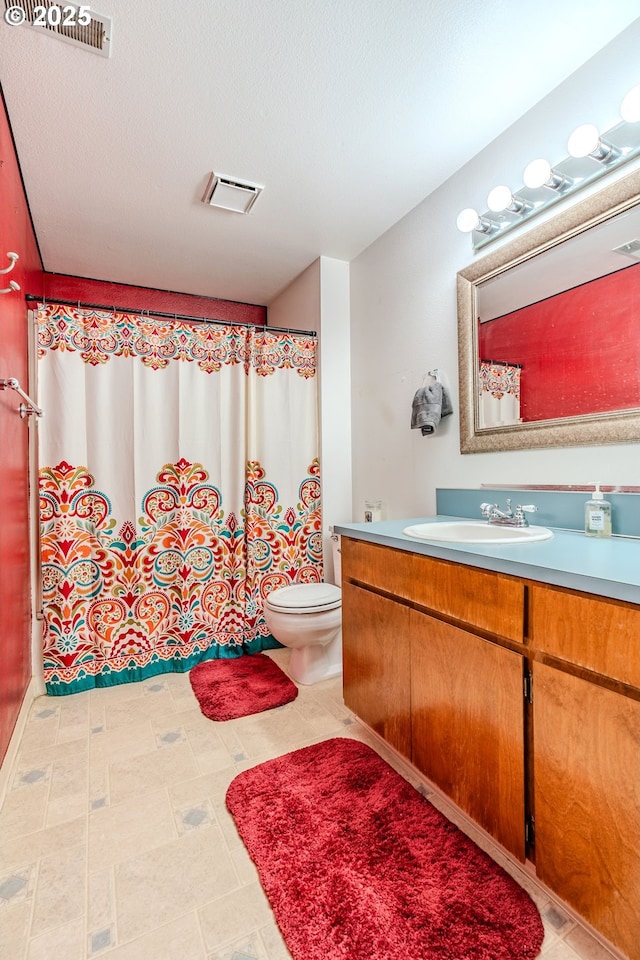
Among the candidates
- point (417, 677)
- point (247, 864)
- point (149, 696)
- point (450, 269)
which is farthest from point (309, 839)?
point (450, 269)

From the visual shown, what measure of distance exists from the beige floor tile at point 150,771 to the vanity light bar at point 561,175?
2.25 m

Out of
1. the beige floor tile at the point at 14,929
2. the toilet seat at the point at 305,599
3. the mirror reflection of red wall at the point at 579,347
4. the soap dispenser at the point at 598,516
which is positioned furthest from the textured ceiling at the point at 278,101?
the beige floor tile at the point at 14,929

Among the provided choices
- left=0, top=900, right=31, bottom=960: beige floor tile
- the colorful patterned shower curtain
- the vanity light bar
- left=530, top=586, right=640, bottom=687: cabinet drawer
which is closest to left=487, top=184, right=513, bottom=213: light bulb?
the vanity light bar

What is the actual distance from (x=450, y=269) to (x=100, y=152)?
150cm

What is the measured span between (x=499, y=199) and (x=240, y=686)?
2.32 meters

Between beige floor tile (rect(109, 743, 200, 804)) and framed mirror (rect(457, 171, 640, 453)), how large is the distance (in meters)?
1.60

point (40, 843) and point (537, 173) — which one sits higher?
point (537, 173)

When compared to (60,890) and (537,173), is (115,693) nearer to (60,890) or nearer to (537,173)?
(60,890)

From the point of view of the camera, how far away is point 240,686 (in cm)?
216

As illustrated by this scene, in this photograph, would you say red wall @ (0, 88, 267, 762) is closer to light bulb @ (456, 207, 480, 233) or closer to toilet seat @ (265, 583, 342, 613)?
toilet seat @ (265, 583, 342, 613)

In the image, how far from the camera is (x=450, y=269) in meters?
1.99

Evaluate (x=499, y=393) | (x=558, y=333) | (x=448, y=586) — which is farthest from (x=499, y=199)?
(x=448, y=586)

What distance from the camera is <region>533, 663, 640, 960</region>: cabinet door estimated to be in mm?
846

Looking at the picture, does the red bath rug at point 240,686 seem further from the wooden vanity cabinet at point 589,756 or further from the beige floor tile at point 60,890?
the wooden vanity cabinet at point 589,756
